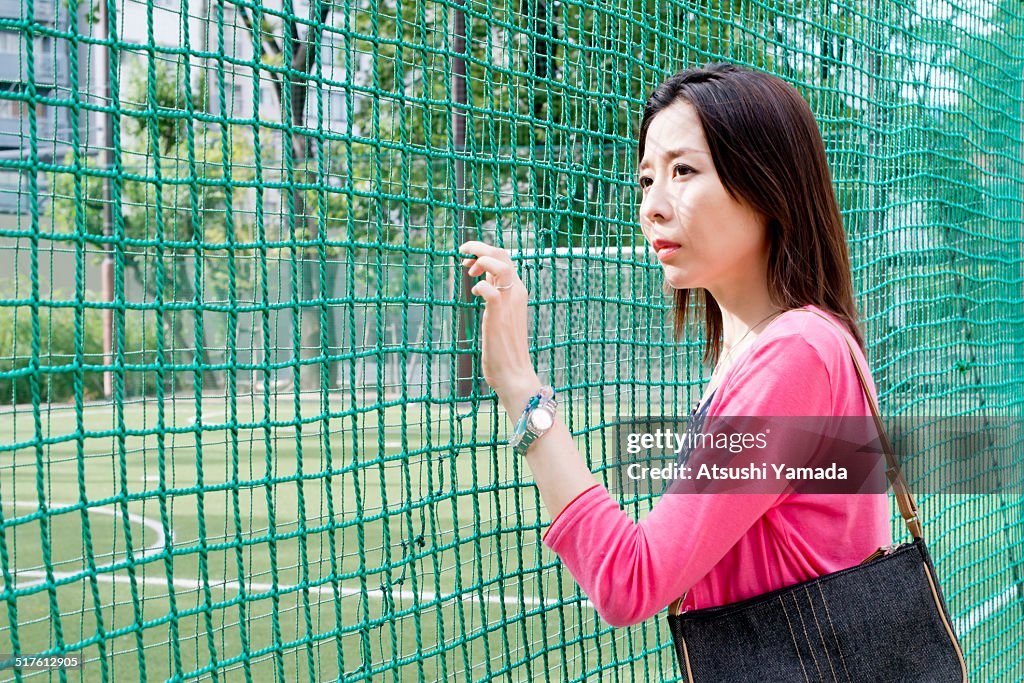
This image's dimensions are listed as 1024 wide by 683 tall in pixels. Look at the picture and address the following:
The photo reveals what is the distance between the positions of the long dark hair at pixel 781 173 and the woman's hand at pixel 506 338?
0.94ft

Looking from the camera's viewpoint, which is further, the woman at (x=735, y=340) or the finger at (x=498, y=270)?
the finger at (x=498, y=270)

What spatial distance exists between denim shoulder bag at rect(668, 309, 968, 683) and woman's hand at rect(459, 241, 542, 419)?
324mm

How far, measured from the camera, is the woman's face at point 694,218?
118 centimetres

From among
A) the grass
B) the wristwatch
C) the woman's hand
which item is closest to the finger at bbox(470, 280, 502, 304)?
the woman's hand

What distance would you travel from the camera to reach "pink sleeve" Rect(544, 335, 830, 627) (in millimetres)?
1042

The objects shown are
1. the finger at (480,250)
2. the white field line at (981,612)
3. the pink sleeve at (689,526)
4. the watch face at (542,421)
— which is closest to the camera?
the pink sleeve at (689,526)

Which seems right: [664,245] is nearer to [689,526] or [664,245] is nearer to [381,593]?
[689,526]

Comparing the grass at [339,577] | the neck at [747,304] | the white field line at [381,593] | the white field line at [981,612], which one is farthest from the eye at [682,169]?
the white field line at [981,612]

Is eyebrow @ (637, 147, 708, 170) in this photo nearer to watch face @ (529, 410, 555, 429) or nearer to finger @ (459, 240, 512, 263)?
finger @ (459, 240, 512, 263)

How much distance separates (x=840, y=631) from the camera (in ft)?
3.67

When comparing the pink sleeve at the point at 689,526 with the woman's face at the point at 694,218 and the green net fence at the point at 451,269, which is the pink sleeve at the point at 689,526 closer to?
the woman's face at the point at 694,218

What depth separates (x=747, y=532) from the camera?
1127 mm

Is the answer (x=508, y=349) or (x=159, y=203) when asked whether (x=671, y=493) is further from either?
(x=159, y=203)

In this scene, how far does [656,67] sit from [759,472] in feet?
3.33
